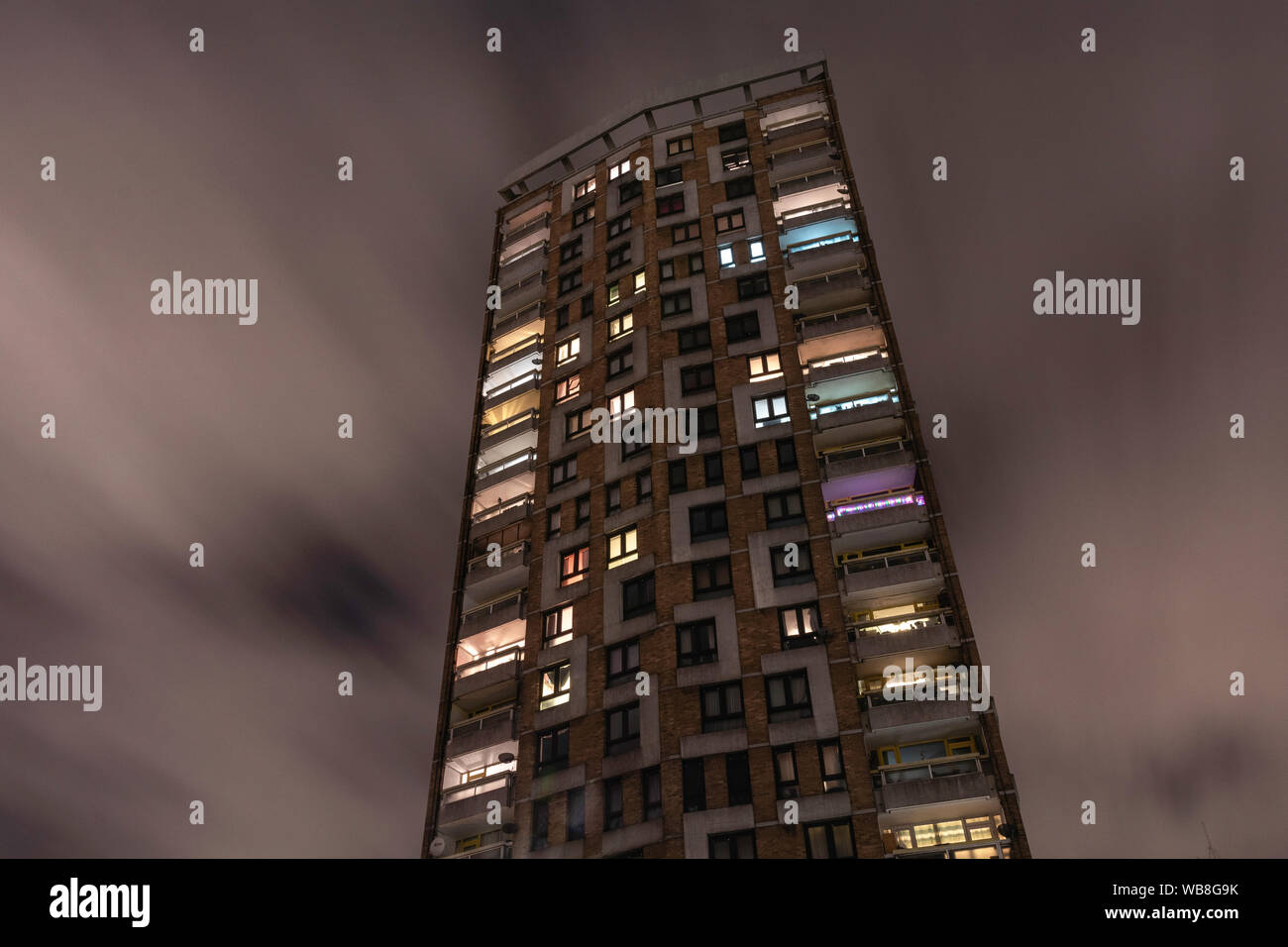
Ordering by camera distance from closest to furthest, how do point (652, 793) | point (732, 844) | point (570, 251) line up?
point (732, 844)
point (652, 793)
point (570, 251)

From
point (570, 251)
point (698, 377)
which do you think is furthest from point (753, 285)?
point (570, 251)

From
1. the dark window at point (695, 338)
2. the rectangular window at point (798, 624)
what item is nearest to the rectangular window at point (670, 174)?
the dark window at point (695, 338)

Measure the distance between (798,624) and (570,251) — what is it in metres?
29.9

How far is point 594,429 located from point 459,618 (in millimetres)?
11701

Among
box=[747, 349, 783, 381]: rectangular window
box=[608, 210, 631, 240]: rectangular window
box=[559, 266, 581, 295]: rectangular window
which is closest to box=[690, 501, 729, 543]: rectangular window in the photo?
box=[747, 349, 783, 381]: rectangular window

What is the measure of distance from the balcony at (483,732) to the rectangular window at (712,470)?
43.9 feet

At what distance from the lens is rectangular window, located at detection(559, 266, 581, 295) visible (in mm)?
54281

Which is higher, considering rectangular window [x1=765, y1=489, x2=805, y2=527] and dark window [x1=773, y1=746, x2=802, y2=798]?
rectangular window [x1=765, y1=489, x2=805, y2=527]

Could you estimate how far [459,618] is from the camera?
151 feet

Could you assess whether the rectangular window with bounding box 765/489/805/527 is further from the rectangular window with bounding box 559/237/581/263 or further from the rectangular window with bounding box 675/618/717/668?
the rectangular window with bounding box 559/237/581/263

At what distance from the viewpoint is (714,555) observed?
3922cm

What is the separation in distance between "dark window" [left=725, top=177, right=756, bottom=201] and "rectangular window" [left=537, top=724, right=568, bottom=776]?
30.8 metres

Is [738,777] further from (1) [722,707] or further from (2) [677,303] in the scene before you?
(2) [677,303]
